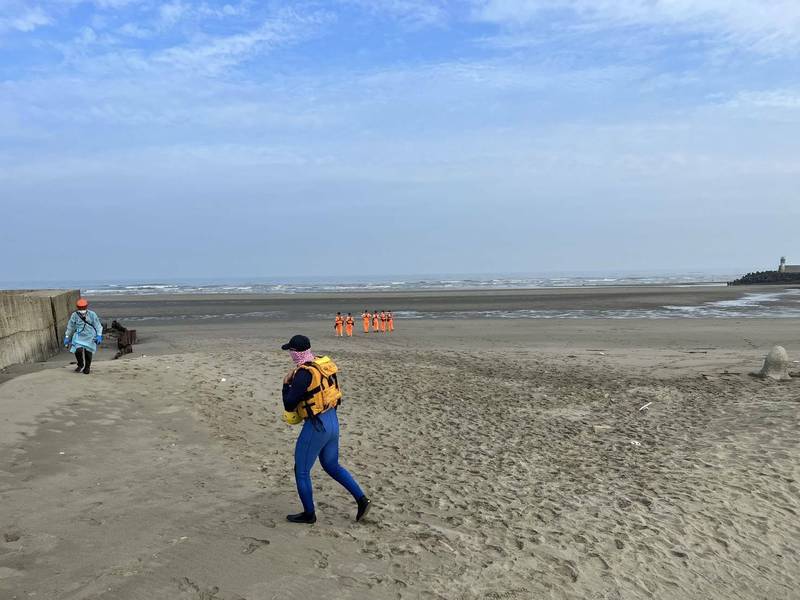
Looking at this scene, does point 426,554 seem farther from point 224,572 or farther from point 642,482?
point 642,482

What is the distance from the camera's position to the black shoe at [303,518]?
5668 mm

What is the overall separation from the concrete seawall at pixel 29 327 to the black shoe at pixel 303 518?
11.8m

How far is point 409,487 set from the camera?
718 centimetres

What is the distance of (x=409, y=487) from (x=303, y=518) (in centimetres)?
184

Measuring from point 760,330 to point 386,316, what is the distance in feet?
54.4

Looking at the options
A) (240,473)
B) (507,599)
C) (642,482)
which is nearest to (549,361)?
(642,482)

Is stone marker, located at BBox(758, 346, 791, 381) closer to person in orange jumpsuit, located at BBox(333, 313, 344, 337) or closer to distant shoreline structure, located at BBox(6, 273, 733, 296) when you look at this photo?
person in orange jumpsuit, located at BBox(333, 313, 344, 337)

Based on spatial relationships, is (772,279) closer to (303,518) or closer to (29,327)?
(29,327)

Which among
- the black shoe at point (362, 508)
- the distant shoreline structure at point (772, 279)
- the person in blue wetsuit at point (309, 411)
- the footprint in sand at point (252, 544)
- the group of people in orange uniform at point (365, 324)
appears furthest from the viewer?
the distant shoreline structure at point (772, 279)

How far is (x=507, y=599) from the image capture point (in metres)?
4.66

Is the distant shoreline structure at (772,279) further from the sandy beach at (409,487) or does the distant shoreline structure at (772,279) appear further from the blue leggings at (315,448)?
the blue leggings at (315,448)

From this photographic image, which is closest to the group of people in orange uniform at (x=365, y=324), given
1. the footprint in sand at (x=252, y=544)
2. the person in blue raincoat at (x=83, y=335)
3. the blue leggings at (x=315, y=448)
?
the person in blue raincoat at (x=83, y=335)

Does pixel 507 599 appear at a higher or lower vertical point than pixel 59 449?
lower

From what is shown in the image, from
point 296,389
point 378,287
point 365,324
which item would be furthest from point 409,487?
point 378,287
